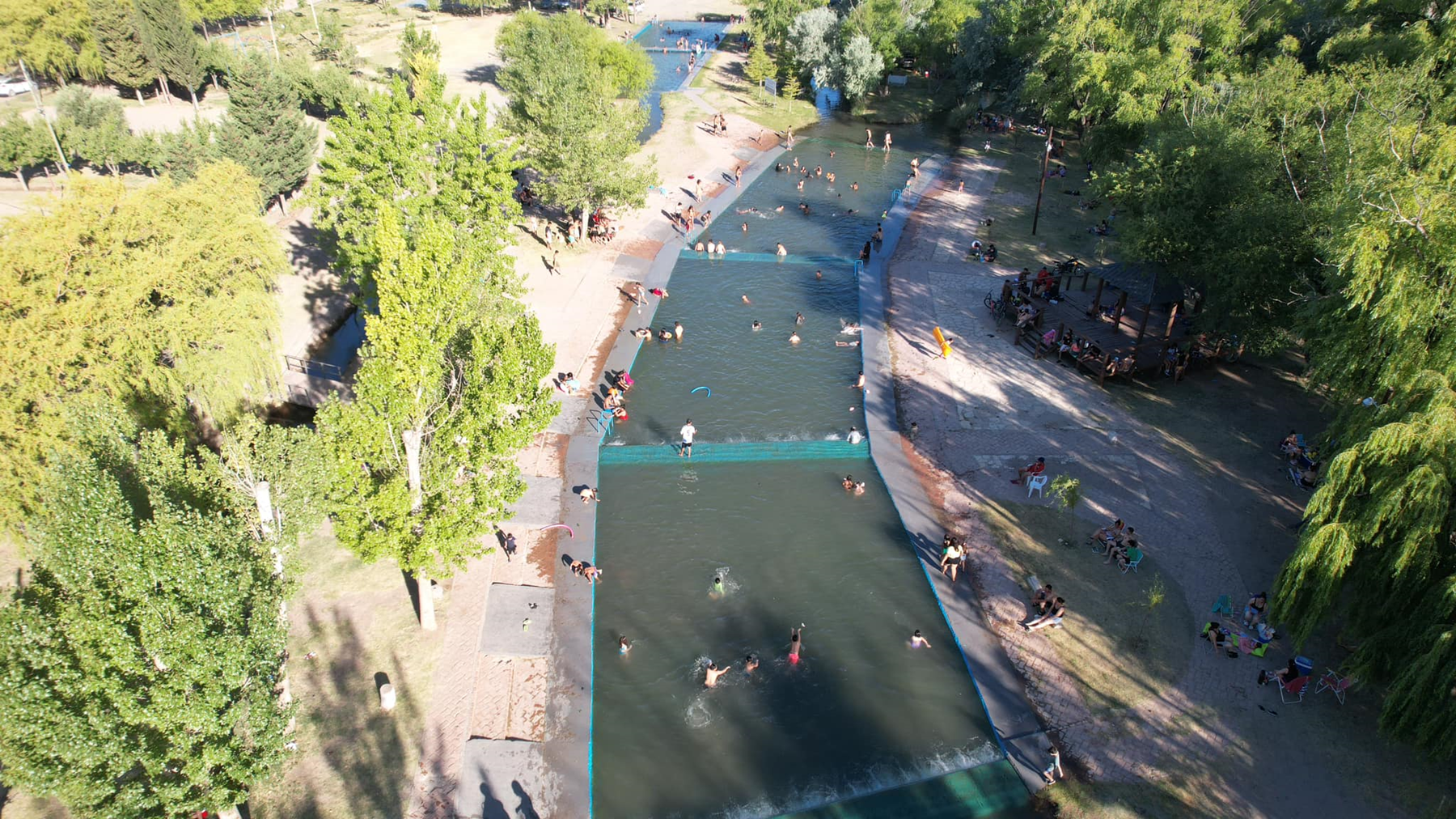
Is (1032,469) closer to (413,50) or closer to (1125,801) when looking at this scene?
(1125,801)

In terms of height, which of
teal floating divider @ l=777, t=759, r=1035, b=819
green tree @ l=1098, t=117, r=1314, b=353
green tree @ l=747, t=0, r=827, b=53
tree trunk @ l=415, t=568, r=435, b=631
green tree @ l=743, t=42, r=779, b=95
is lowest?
teal floating divider @ l=777, t=759, r=1035, b=819

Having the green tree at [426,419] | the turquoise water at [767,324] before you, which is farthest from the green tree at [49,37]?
the green tree at [426,419]

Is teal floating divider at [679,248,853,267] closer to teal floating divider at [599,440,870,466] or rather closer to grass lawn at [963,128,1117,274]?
grass lawn at [963,128,1117,274]

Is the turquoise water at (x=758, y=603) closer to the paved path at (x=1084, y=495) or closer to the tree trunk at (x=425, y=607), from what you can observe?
the paved path at (x=1084, y=495)

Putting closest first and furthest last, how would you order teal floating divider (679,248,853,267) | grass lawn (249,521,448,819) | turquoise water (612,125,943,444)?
grass lawn (249,521,448,819) → turquoise water (612,125,943,444) → teal floating divider (679,248,853,267)

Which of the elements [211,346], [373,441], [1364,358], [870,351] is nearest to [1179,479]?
[1364,358]

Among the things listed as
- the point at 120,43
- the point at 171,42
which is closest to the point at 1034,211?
the point at 171,42

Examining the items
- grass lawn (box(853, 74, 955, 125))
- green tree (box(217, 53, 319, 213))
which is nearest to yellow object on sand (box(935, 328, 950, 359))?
green tree (box(217, 53, 319, 213))
